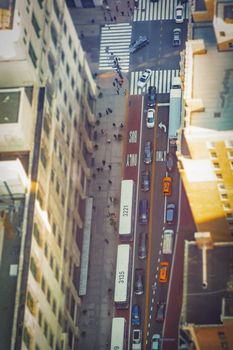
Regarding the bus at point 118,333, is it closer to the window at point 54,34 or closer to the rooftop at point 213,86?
the rooftop at point 213,86

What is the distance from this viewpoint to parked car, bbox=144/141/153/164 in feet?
636

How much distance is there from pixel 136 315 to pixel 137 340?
4.61 meters

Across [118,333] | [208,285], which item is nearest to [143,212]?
[118,333]

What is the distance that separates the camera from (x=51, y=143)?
577ft

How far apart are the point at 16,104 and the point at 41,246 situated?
24.0 meters

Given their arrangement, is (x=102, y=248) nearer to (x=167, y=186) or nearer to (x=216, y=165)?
(x=167, y=186)

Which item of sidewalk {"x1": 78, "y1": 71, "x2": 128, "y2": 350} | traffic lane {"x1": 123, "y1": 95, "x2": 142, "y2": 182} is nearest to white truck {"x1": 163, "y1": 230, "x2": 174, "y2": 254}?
sidewalk {"x1": 78, "y1": 71, "x2": 128, "y2": 350}

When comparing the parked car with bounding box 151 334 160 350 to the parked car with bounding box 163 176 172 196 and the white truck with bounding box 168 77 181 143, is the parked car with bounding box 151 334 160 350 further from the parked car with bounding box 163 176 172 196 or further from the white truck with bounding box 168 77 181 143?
the white truck with bounding box 168 77 181 143

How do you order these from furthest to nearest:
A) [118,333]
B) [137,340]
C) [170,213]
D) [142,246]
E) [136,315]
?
[170,213]
[142,246]
[136,315]
[118,333]
[137,340]

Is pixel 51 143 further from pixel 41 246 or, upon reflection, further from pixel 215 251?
pixel 215 251

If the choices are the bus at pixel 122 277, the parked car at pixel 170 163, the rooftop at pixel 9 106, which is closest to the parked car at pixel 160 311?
the bus at pixel 122 277

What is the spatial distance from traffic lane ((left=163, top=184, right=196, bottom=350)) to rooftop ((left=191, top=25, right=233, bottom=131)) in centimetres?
3189

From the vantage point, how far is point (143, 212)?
18812cm

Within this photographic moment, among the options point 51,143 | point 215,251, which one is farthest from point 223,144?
point 51,143
